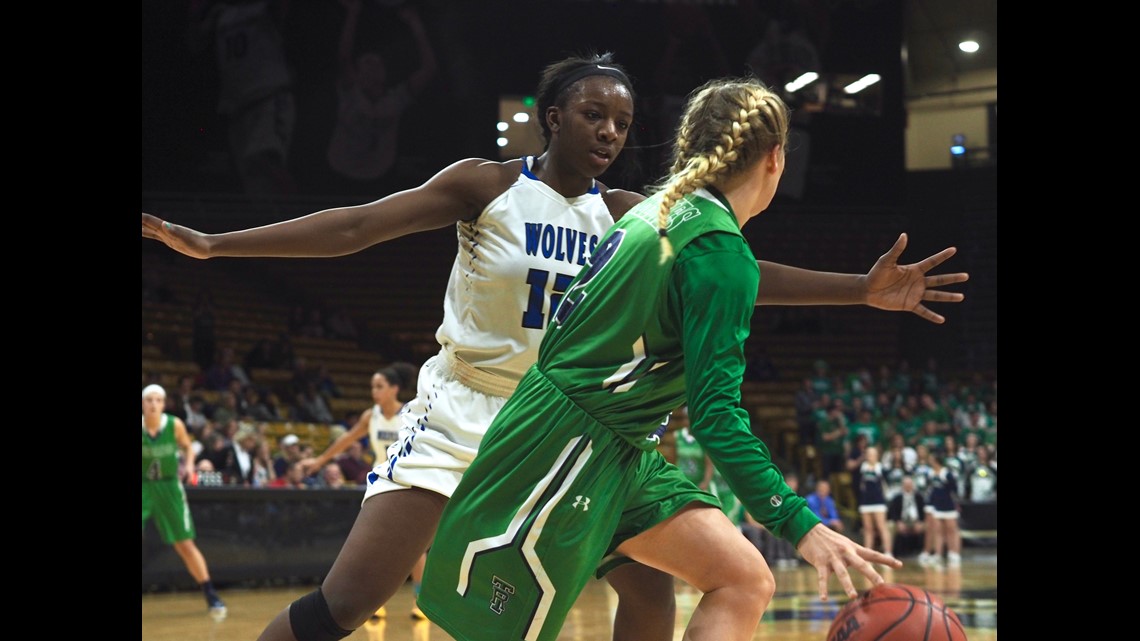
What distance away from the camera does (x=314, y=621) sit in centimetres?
302

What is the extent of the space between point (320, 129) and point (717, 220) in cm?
1694

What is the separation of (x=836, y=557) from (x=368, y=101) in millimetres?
17211

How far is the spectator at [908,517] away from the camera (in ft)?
50.0

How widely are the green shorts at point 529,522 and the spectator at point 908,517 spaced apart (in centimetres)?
1334

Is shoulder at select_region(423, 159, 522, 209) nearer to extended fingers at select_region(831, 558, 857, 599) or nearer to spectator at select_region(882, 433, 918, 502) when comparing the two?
extended fingers at select_region(831, 558, 857, 599)

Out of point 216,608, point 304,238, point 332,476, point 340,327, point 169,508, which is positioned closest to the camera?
point 304,238

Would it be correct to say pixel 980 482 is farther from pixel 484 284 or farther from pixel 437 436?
pixel 437 436

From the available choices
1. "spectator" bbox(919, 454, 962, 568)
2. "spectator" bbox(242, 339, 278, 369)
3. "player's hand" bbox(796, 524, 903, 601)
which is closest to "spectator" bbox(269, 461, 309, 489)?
"spectator" bbox(242, 339, 278, 369)

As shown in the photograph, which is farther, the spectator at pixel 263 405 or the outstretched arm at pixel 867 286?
the spectator at pixel 263 405

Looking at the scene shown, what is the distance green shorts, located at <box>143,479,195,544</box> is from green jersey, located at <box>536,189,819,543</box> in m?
6.97

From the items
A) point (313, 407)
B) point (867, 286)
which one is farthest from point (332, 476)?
point (867, 286)

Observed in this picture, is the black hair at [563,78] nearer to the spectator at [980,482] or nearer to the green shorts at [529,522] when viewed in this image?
the green shorts at [529,522]

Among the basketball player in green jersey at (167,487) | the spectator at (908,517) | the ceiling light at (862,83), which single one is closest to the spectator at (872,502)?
the spectator at (908,517)
